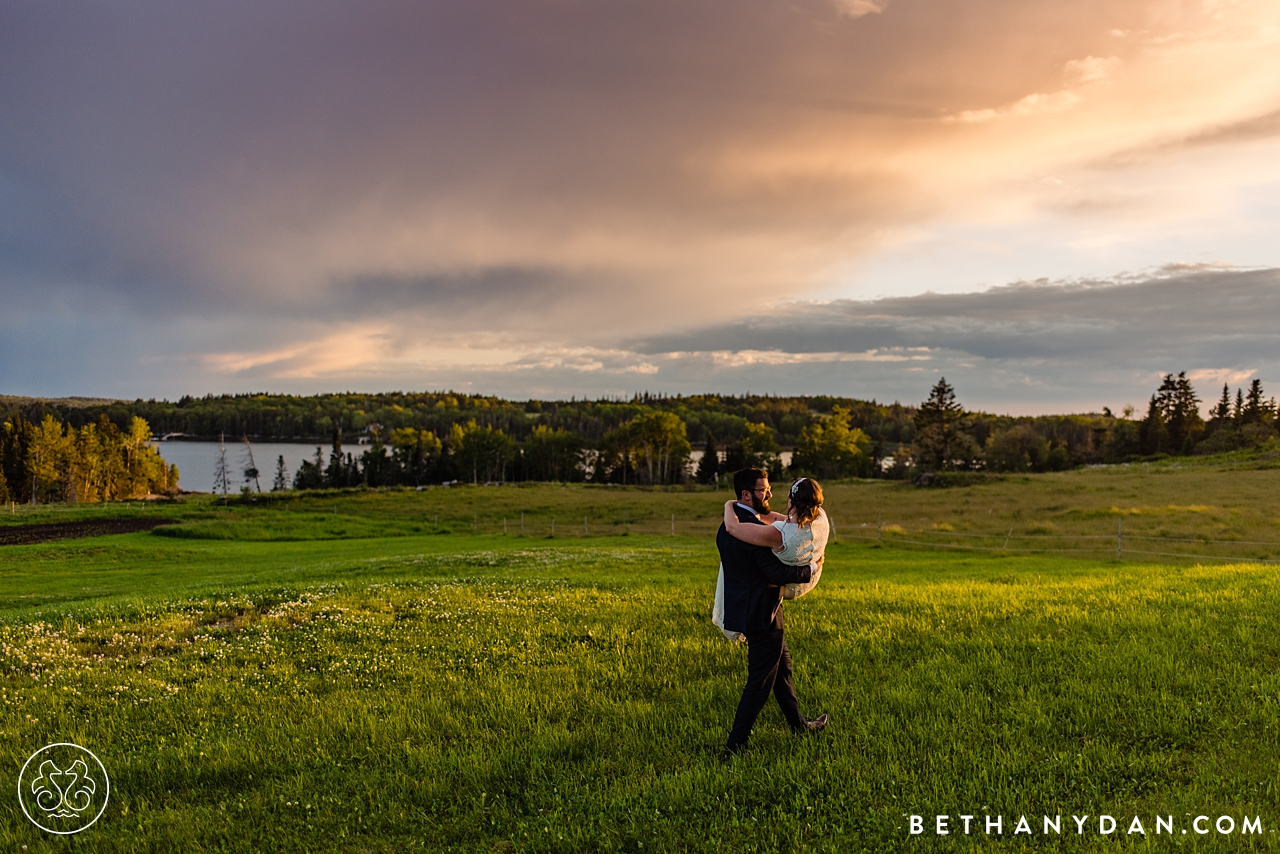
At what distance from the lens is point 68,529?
53.6 m

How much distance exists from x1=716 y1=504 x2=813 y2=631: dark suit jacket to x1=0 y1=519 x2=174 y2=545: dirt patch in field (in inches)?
2270

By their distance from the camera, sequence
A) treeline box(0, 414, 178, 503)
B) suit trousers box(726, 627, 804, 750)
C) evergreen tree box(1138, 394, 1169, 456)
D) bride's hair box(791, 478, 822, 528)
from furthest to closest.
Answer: evergreen tree box(1138, 394, 1169, 456) < treeline box(0, 414, 178, 503) < suit trousers box(726, 627, 804, 750) < bride's hair box(791, 478, 822, 528)

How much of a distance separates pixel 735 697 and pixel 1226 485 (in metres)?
72.0

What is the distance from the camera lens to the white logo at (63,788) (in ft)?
21.4

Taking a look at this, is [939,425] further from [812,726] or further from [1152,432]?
[812,726]

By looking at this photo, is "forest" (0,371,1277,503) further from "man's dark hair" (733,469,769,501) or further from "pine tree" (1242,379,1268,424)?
"man's dark hair" (733,469,769,501)

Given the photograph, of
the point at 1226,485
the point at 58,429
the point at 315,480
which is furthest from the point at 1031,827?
the point at 315,480

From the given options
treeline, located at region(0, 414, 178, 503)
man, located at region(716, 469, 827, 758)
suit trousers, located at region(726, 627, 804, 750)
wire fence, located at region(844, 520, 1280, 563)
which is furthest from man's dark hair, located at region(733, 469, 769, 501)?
treeline, located at region(0, 414, 178, 503)

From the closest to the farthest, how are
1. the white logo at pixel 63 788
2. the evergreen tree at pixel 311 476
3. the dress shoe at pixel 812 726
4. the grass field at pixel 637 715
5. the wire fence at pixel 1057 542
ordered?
the grass field at pixel 637 715 → the white logo at pixel 63 788 → the dress shoe at pixel 812 726 → the wire fence at pixel 1057 542 → the evergreen tree at pixel 311 476

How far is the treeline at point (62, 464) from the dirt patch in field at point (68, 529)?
6396 cm

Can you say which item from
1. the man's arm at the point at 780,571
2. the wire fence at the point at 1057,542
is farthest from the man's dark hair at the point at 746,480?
Result: the wire fence at the point at 1057,542

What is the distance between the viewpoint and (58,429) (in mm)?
111312

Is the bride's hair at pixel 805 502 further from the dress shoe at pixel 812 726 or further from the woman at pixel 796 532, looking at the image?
the dress shoe at pixel 812 726

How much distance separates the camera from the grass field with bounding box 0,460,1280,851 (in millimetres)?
6039
